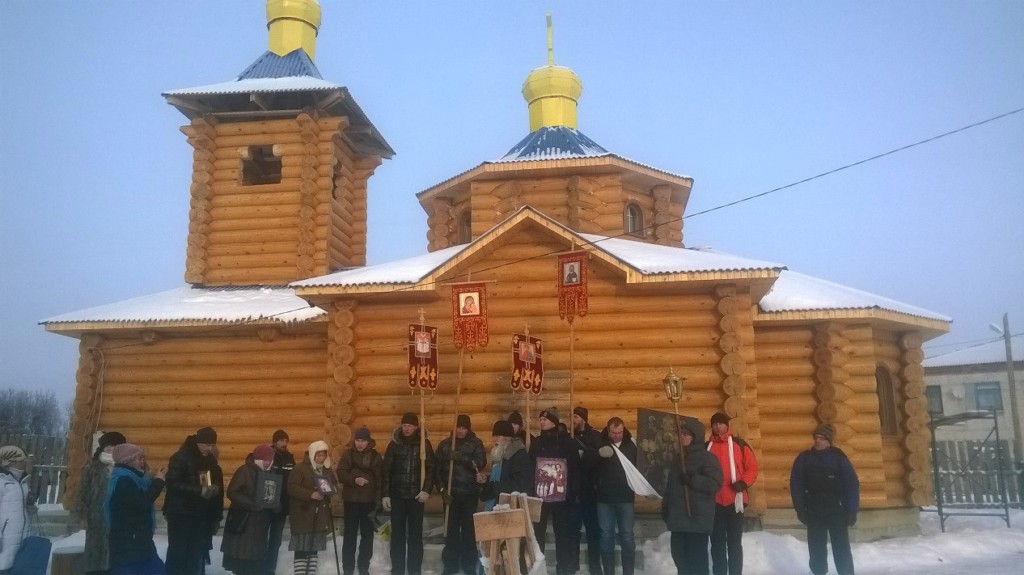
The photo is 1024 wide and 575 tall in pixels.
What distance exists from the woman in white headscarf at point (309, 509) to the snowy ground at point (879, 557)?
1.14 meters

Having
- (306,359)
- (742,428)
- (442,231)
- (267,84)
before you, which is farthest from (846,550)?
(267,84)

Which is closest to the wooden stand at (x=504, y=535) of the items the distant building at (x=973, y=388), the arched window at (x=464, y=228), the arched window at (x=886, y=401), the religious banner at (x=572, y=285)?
the religious banner at (x=572, y=285)

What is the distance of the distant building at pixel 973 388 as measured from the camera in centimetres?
3356

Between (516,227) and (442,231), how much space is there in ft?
18.4

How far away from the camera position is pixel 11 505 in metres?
6.25

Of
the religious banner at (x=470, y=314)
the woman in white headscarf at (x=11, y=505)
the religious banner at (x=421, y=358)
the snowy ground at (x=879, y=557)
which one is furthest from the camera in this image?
the religious banner at (x=470, y=314)

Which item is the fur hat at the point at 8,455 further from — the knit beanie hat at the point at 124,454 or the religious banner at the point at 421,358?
the religious banner at the point at 421,358

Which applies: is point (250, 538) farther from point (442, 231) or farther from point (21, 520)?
point (442, 231)

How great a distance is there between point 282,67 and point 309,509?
1296 centimetres

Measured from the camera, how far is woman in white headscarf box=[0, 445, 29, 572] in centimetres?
618

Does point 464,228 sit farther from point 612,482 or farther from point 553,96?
point 612,482

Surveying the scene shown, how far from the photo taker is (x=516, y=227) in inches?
468

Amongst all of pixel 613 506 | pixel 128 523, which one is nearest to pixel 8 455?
pixel 128 523

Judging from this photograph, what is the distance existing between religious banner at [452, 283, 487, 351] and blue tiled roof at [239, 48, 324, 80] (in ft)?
29.4
